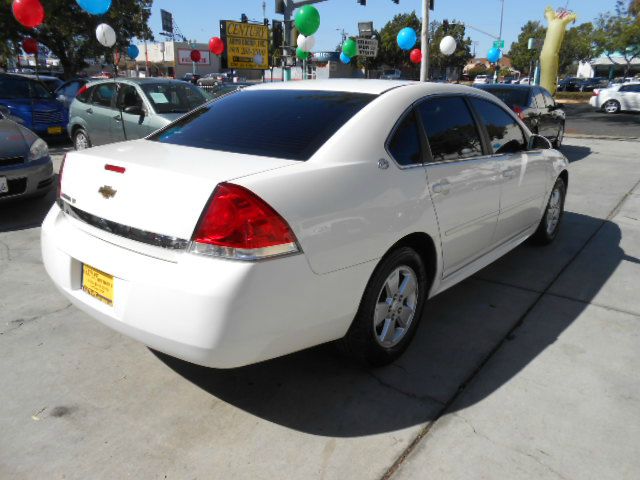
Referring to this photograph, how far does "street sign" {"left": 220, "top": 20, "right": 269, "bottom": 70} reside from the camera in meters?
18.0

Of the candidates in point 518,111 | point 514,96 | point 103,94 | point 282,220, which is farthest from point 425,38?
point 282,220

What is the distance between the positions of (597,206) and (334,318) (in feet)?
18.4

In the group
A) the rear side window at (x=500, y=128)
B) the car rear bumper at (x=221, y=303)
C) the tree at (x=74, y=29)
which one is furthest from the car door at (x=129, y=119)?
the tree at (x=74, y=29)

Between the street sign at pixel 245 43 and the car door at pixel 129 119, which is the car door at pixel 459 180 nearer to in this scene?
the car door at pixel 129 119

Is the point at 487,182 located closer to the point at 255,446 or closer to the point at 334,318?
the point at 334,318

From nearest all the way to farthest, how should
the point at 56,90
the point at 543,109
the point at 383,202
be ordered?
the point at 383,202
the point at 543,109
the point at 56,90

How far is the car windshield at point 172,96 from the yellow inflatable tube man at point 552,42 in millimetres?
18057

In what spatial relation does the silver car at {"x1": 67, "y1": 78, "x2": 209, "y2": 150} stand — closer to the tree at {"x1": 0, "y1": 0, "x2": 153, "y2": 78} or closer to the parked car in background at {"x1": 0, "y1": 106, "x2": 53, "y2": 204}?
the parked car in background at {"x1": 0, "y1": 106, "x2": 53, "y2": 204}

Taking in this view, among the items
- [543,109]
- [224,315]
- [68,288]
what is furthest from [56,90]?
[224,315]

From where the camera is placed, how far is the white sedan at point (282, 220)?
2.05m

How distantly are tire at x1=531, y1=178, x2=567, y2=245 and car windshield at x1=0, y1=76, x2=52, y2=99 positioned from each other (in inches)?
430

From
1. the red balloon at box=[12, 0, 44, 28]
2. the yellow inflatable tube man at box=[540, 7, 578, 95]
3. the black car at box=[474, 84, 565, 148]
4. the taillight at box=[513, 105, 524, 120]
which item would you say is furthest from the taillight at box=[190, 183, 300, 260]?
the yellow inflatable tube man at box=[540, 7, 578, 95]

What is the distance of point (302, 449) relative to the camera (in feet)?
7.30

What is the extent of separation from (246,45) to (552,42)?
12.8 meters
